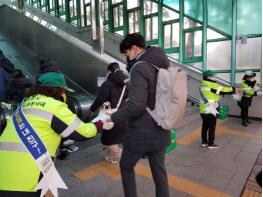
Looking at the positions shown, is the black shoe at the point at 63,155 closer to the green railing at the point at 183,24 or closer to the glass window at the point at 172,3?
the green railing at the point at 183,24

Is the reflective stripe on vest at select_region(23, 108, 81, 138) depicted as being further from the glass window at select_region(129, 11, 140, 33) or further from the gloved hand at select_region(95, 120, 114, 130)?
the glass window at select_region(129, 11, 140, 33)

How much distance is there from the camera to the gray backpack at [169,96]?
2.02 metres

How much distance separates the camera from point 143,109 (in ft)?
6.82

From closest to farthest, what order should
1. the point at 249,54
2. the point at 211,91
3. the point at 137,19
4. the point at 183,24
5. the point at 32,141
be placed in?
the point at 32,141 < the point at 211,91 < the point at 249,54 < the point at 183,24 < the point at 137,19

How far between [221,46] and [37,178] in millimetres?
7671

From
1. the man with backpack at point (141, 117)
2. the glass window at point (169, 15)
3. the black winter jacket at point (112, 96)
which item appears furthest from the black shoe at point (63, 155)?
the glass window at point (169, 15)

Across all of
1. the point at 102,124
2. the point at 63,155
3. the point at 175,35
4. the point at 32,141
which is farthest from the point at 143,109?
the point at 175,35

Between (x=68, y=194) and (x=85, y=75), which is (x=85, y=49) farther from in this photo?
(x=68, y=194)

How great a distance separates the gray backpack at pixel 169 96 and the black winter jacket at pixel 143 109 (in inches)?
2.5

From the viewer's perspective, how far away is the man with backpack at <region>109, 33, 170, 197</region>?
2.05 meters

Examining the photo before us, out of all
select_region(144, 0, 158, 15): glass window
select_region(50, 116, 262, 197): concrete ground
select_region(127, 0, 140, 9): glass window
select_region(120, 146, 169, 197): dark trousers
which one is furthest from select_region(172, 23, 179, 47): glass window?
select_region(120, 146, 169, 197): dark trousers

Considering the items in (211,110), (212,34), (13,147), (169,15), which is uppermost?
(169,15)

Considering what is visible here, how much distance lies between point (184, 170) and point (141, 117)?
6.46 ft

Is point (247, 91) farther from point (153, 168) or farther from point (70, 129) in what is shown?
point (70, 129)
